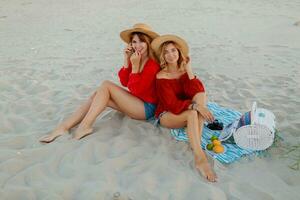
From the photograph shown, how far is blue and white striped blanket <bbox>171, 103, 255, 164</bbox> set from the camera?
3502mm

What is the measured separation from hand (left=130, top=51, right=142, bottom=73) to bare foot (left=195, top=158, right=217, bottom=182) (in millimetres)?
1218

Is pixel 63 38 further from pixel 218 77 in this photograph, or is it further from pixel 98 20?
pixel 218 77

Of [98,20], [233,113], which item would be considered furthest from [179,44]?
[98,20]

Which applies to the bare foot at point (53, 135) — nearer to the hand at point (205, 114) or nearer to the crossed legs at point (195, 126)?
the crossed legs at point (195, 126)

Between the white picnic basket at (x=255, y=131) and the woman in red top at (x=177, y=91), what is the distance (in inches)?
13.2

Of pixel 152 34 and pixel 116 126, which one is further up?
pixel 152 34

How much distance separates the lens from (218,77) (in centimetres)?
582

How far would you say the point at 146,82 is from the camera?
3.96 m

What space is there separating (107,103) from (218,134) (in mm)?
1292

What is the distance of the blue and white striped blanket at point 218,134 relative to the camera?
3.50 meters

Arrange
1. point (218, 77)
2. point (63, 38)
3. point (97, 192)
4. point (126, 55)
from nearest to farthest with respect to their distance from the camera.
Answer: point (97, 192), point (126, 55), point (218, 77), point (63, 38)

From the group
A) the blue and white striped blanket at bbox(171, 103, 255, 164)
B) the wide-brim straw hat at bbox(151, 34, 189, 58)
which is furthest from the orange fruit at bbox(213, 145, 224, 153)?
the wide-brim straw hat at bbox(151, 34, 189, 58)

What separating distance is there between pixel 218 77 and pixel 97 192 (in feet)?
11.2

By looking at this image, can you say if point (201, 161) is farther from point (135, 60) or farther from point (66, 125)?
point (66, 125)
